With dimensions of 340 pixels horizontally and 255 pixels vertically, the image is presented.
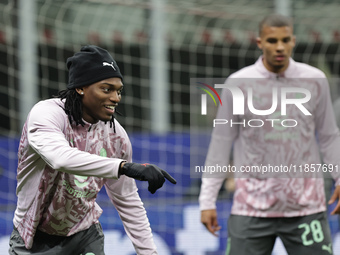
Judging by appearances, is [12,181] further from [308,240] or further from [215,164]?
[308,240]

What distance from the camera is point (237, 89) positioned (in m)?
5.05

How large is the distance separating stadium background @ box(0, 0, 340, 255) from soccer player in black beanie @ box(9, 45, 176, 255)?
9.07ft

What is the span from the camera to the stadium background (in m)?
6.95

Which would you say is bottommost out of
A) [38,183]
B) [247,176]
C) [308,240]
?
[308,240]

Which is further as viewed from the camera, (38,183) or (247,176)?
(247,176)

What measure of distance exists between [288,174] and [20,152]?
187 centimetres

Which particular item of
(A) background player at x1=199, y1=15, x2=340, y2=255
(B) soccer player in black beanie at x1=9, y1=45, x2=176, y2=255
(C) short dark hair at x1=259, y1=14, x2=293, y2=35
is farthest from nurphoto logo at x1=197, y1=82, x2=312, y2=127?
(B) soccer player in black beanie at x1=9, y1=45, x2=176, y2=255

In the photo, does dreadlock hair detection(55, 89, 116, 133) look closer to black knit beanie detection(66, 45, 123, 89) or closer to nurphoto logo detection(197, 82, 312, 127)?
black knit beanie detection(66, 45, 123, 89)

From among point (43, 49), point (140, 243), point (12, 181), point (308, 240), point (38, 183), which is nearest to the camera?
point (38, 183)

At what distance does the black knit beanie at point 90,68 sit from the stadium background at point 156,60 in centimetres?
321

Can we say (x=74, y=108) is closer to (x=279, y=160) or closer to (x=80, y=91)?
(x=80, y=91)

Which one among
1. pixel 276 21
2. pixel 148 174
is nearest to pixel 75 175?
pixel 148 174

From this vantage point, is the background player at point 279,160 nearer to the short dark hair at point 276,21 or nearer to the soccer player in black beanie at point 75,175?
the short dark hair at point 276,21

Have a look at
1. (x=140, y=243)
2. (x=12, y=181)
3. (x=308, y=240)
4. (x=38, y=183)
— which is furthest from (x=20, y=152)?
(x=12, y=181)
